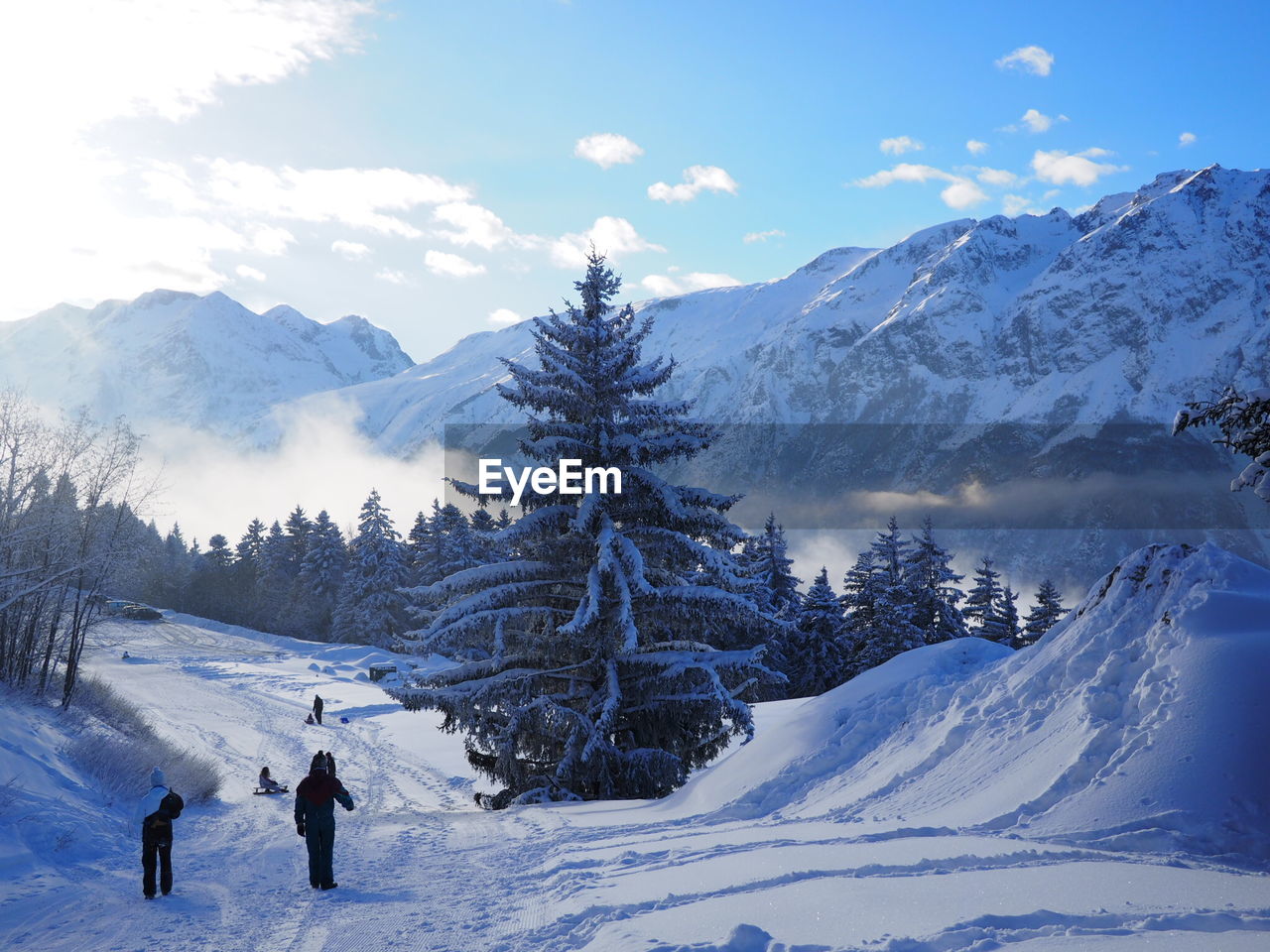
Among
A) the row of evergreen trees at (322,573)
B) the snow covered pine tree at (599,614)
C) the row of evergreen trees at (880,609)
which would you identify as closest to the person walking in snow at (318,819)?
the snow covered pine tree at (599,614)

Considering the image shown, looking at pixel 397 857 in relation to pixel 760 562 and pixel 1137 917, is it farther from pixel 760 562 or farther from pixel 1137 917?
pixel 760 562

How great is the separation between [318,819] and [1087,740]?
8073mm

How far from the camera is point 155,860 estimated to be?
27.5 feet

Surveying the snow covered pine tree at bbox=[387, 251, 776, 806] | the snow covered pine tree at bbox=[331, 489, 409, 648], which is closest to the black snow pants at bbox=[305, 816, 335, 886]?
the snow covered pine tree at bbox=[387, 251, 776, 806]

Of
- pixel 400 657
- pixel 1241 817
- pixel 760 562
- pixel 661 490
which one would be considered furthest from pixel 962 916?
pixel 400 657

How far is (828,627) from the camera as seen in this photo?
140 feet

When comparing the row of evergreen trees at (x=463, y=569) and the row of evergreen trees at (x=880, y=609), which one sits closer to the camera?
the row of evergreen trees at (x=463, y=569)

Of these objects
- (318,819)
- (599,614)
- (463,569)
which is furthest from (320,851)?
(463,569)

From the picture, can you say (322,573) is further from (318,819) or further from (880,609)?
(318,819)

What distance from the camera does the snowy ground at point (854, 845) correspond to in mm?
5469

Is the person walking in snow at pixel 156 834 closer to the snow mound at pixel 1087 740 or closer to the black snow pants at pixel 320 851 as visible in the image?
the black snow pants at pixel 320 851

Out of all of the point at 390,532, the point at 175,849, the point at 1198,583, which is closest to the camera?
the point at 1198,583

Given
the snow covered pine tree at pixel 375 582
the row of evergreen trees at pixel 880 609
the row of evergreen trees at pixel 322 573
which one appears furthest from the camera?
the snow covered pine tree at pixel 375 582

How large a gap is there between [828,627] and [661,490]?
3078cm
